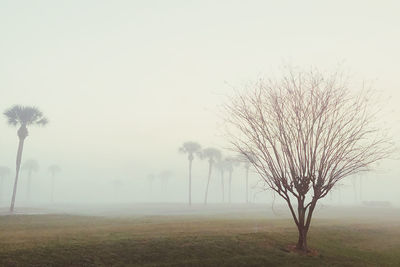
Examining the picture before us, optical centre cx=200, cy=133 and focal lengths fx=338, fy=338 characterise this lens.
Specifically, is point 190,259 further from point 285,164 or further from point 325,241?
point 325,241

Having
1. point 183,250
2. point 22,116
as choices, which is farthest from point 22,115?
point 183,250

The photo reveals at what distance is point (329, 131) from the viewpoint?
74.1ft

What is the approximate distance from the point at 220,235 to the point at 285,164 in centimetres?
741

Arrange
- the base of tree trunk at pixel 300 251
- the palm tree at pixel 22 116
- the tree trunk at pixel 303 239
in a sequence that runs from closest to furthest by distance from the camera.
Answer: the base of tree trunk at pixel 300 251 → the tree trunk at pixel 303 239 → the palm tree at pixel 22 116

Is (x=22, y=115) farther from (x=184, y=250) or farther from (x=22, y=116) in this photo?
(x=184, y=250)

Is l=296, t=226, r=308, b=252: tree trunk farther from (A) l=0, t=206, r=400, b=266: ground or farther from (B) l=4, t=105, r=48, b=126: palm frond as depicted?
(B) l=4, t=105, r=48, b=126: palm frond

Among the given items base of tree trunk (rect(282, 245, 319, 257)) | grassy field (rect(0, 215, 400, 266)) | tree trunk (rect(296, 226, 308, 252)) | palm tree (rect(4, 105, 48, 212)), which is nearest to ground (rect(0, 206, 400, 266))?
grassy field (rect(0, 215, 400, 266))

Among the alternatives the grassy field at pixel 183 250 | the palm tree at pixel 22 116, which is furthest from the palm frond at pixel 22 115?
the grassy field at pixel 183 250

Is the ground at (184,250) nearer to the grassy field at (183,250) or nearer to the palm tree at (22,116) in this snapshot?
the grassy field at (183,250)

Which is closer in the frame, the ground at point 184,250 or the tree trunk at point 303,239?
the ground at point 184,250

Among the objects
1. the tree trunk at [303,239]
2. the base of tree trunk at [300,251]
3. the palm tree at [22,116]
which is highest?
the palm tree at [22,116]

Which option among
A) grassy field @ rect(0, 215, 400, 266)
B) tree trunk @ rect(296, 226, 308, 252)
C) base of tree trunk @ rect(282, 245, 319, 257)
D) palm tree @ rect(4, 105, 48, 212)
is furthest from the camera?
palm tree @ rect(4, 105, 48, 212)

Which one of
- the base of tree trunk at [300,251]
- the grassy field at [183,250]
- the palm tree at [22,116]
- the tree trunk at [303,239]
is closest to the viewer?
the grassy field at [183,250]

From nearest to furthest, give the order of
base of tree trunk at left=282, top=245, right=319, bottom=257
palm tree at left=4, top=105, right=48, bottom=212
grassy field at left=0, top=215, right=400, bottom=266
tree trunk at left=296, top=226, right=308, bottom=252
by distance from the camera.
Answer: grassy field at left=0, top=215, right=400, bottom=266, base of tree trunk at left=282, top=245, right=319, bottom=257, tree trunk at left=296, top=226, right=308, bottom=252, palm tree at left=4, top=105, right=48, bottom=212
